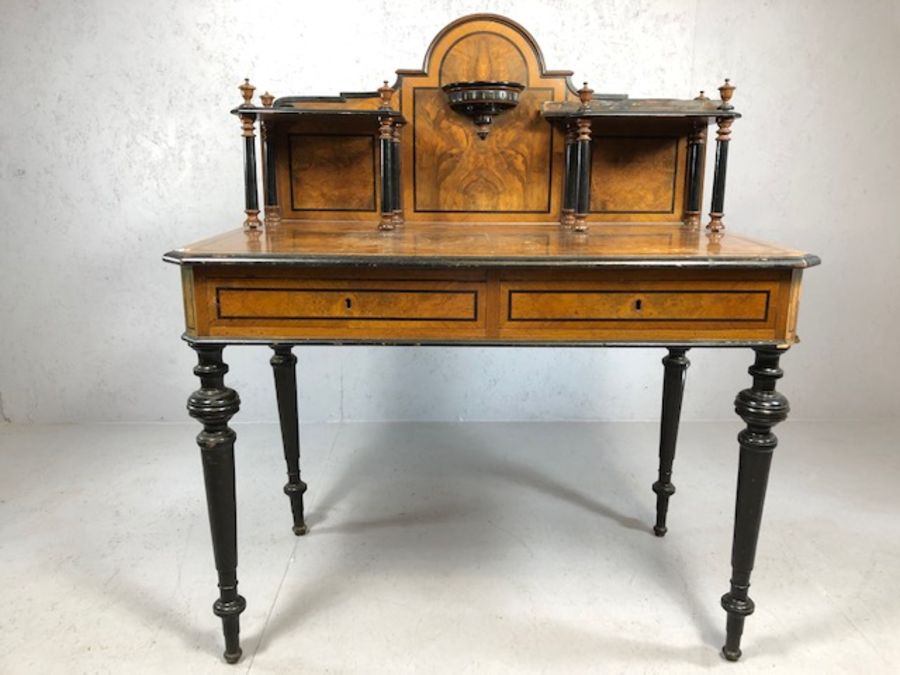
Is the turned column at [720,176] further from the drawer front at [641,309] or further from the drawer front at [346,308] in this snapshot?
the drawer front at [346,308]

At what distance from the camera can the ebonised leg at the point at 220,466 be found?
6.46 feet

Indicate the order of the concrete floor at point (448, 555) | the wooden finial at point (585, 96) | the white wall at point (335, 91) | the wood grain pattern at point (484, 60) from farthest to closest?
1. the white wall at point (335, 91)
2. the wood grain pattern at point (484, 60)
3. the wooden finial at point (585, 96)
4. the concrete floor at point (448, 555)

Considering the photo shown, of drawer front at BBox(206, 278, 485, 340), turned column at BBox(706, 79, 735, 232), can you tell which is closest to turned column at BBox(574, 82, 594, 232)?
turned column at BBox(706, 79, 735, 232)

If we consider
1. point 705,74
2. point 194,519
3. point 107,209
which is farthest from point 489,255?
point 107,209

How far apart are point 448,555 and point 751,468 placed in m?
1.19

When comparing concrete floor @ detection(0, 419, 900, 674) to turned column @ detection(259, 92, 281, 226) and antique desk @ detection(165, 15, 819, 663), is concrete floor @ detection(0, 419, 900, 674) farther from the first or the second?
turned column @ detection(259, 92, 281, 226)

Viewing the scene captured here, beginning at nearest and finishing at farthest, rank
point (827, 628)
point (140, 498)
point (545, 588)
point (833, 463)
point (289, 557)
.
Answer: point (827, 628) < point (545, 588) < point (289, 557) < point (140, 498) < point (833, 463)

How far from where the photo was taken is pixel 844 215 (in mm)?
3846

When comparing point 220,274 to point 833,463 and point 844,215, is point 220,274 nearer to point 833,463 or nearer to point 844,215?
point 833,463

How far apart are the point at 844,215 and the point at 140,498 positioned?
3837mm

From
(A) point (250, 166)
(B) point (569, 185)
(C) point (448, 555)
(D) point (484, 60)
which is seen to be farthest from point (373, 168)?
(C) point (448, 555)

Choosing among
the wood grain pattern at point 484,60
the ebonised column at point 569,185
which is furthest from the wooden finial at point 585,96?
the wood grain pattern at point 484,60

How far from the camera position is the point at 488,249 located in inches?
78.1

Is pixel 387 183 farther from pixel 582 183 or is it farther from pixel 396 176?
pixel 582 183
